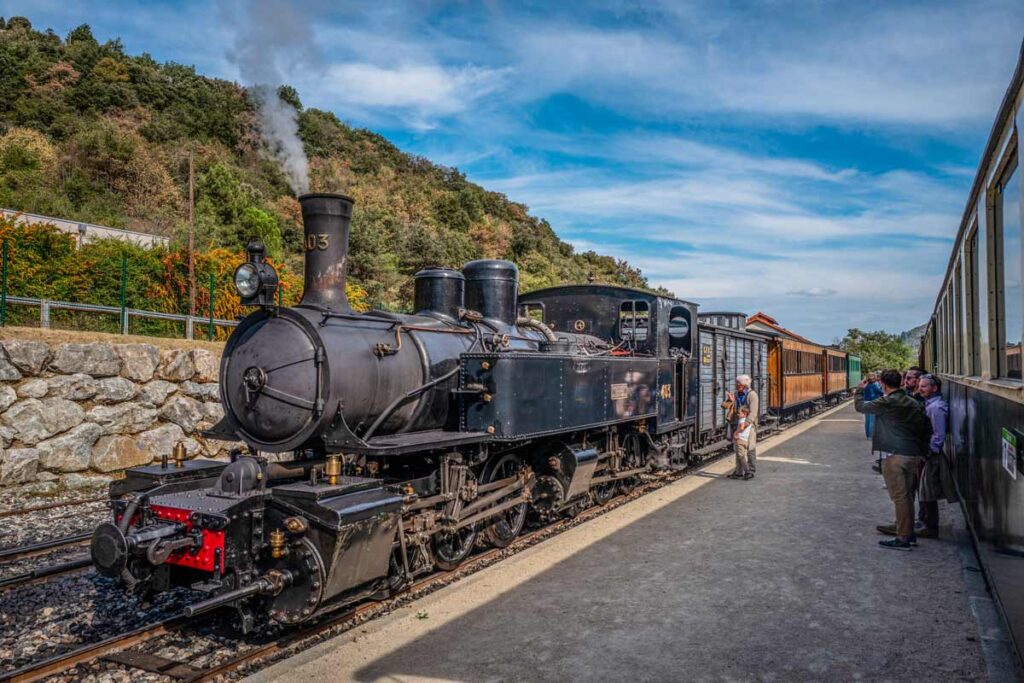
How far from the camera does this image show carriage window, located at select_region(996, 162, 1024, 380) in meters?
3.31

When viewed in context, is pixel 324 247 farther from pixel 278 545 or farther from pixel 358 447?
pixel 278 545

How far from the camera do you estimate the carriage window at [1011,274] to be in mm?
3305

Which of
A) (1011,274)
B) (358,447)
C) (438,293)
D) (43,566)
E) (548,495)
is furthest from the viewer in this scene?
(548,495)

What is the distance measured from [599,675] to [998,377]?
9.56ft

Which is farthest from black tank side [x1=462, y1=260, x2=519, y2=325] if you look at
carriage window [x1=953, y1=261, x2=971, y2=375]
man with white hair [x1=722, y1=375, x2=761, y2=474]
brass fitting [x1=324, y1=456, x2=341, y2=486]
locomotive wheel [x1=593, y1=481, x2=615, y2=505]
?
man with white hair [x1=722, y1=375, x2=761, y2=474]

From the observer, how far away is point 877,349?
191 ft

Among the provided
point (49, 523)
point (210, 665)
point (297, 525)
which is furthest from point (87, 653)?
point (49, 523)

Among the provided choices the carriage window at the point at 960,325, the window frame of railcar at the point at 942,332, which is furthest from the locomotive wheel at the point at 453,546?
the window frame of railcar at the point at 942,332

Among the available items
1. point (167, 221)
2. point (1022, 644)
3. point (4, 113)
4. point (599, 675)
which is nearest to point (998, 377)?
point (1022, 644)

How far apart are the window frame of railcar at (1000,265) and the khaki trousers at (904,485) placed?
2627 mm

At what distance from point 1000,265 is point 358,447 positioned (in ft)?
14.2

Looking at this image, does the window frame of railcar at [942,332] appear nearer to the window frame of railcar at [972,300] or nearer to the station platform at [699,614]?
the station platform at [699,614]

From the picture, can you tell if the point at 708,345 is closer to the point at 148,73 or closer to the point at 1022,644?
the point at 1022,644

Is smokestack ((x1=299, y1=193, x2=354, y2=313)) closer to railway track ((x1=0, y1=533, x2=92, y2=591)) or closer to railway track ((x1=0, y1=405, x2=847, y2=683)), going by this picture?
railway track ((x1=0, y1=405, x2=847, y2=683))
